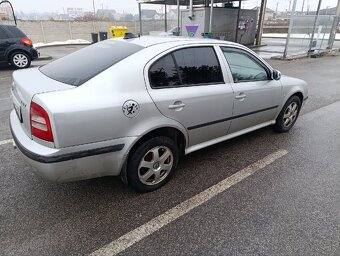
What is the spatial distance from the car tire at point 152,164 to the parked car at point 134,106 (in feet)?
0.03

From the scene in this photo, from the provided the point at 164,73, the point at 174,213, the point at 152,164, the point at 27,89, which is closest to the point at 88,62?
the point at 27,89

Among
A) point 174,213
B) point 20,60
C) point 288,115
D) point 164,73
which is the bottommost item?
point 174,213

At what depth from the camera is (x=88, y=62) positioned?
111 inches

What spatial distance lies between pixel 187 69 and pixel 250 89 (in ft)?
3.32

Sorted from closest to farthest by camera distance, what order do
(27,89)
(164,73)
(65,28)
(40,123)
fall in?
(40,123)
(27,89)
(164,73)
(65,28)

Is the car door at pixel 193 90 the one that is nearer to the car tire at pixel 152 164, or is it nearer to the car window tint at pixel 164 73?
the car window tint at pixel 164 73

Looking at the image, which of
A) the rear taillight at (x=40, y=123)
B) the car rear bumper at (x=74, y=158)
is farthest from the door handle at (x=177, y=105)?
the rear taillight at (x=40, y=123)

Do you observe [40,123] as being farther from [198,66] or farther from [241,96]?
[241,96]

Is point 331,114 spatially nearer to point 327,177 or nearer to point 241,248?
point 327,177

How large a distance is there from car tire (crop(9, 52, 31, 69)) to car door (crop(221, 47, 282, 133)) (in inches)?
364

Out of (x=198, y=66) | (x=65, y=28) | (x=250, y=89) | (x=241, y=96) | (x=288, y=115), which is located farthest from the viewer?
(x=65, y=28)

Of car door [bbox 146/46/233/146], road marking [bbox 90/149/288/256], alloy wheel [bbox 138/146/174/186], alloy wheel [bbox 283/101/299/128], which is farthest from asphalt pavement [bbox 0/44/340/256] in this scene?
alloy wheel [bbox 283/101/299/128]

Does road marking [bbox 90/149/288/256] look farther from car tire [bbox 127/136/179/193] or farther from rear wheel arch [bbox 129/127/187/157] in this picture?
rear wheel arch [bbox 129/127/187/157]

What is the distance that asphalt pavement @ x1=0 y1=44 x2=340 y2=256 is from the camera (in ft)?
7.28
